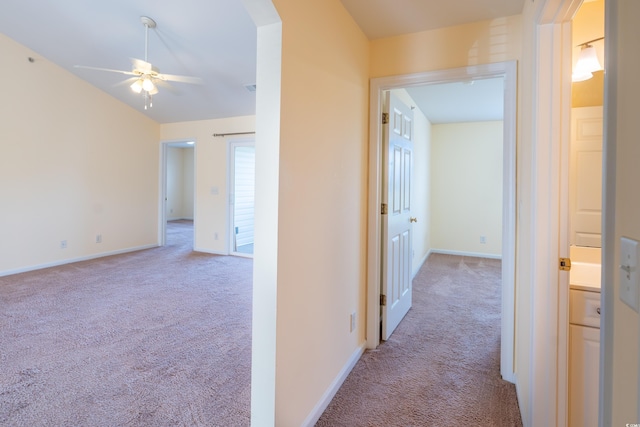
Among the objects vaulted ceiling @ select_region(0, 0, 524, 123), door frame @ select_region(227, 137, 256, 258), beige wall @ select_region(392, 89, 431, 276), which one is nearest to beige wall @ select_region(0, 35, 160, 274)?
vaulted ceiling @ select_region(0, 0, 524, 123)

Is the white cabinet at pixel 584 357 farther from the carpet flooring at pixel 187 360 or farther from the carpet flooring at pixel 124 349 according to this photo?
the carpet flooring at pixel 124 349

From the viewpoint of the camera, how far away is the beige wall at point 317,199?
52.9 inches

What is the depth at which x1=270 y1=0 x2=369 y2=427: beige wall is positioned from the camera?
4.41 ft

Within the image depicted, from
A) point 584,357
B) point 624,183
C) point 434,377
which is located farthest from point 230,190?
point 624,183

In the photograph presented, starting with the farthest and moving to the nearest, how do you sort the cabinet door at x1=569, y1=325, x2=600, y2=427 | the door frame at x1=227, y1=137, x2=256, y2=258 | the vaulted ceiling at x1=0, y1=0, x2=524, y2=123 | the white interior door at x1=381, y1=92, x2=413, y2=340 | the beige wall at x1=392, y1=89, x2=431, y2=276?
the door frame at x1=227, y1=137, x2=256, y2=258, the beige wall at x1=392, y1=89, x2=431, y2=276, the white interior door at x1=381, y1=92, x2=413, y2=340, the vaulted ceiling at x1=0, y1=0, x2=524, y2=123, the cabinet door at x1=569, y1=325, x2=600, y2=427

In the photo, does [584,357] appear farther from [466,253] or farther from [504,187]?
[466,253]

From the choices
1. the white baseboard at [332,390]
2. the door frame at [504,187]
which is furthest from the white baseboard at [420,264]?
the white baseboard at [332,390]

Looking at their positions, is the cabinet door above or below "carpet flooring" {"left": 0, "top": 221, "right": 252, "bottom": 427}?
above

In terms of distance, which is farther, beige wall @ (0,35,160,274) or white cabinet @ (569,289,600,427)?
beige wall @ (0,35,160,274)

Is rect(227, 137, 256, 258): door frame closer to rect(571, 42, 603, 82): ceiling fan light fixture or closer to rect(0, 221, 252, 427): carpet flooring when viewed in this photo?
rect(0, 221, 252, 427): carpet flooring

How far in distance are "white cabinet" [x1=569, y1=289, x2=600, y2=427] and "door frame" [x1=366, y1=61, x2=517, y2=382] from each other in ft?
1.97

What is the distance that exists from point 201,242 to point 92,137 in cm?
230

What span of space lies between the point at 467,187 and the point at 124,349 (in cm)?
548

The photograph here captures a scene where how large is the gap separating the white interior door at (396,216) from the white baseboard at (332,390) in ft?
1.32
